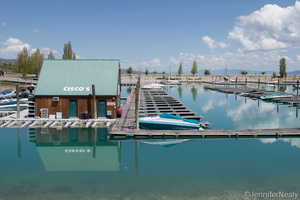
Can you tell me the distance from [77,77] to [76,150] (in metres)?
11.8

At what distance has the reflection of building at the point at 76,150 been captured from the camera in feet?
63.3

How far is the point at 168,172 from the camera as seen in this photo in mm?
17422

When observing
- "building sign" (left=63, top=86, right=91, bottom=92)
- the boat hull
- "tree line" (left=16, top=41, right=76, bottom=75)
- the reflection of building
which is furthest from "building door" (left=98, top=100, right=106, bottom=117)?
"tree line" (left=16, top=41, right=76, bottom=75)

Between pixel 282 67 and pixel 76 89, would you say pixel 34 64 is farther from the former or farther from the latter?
pixel 282 67

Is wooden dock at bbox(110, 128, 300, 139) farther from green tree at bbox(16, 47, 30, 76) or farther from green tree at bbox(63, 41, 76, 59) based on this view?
green tree at bbox(63, 41, 76, 59)

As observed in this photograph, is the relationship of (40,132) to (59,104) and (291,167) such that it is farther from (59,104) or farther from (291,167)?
(291,167)

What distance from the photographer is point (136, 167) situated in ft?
61.1

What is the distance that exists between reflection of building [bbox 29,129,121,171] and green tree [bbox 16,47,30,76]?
7246cm

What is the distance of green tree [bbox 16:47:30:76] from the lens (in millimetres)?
91494

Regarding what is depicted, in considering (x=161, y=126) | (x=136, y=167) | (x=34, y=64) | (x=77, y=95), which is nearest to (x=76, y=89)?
(x=77, y=95)

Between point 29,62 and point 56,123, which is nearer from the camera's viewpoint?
point 56,123

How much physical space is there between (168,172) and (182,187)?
2.53 m

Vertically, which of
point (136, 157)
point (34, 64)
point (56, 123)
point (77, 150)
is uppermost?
point (34, 64)

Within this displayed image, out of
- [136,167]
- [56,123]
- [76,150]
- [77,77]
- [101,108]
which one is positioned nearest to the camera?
[136,167]
